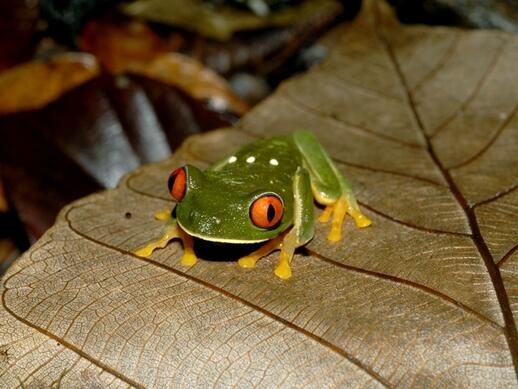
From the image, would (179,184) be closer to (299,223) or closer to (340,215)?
(299,223)

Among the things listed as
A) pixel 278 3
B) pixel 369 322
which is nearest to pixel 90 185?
pixel 369 322

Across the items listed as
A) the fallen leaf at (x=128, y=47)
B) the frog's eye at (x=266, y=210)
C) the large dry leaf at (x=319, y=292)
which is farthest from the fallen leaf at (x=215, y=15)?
the frog's eye at (x=266, y=210)

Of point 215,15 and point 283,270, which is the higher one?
point 283,270

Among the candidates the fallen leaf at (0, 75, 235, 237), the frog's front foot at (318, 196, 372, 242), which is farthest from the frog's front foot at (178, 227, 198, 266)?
the fallen leaf at (0, 75, 235, 237)

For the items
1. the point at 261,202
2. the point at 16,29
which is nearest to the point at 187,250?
the point at 261,202

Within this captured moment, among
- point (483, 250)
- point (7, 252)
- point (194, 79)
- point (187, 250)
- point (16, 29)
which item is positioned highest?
point (16, 29)

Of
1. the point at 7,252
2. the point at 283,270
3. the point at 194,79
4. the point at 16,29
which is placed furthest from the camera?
the point at 16,29

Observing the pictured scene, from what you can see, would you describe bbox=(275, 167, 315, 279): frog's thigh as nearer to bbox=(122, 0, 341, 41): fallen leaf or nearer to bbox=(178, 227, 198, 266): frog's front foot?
bbox=(178, 227, 198, 266): frog's front foot

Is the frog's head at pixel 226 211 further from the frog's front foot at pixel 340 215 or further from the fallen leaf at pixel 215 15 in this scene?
the fallen leaf at pixel 215 15
